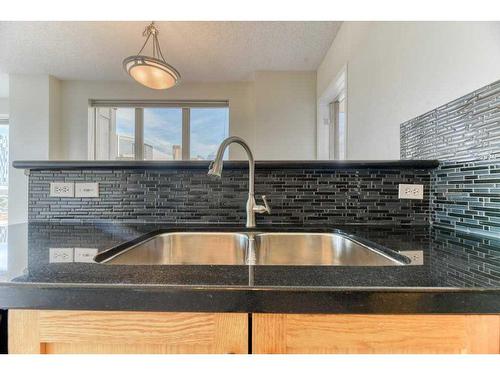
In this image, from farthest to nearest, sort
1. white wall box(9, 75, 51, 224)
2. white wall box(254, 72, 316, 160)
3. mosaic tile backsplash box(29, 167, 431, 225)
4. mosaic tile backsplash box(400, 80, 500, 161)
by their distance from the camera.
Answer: white wall box(9, 75, 51, 224)
white wall box(254, 72, 316, 160)
mosaic tile backsplash box(29, 167, 431, 225)
mosaic tile backsplash box(400, 80, 500, 161)

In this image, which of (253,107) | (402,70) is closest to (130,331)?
(402,70)

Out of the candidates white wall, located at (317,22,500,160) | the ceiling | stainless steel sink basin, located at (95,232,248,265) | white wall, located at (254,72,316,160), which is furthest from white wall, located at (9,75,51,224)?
white wall, located at (317,22,500,160)

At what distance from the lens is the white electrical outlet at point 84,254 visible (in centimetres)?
53

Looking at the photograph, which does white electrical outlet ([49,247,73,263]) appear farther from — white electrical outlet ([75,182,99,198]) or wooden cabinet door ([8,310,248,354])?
white electrical outlet ([75,182,99,198])

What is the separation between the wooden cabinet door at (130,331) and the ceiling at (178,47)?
7.97ft

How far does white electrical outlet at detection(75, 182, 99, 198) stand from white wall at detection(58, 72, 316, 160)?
6.74 feet

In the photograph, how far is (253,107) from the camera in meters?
3.14

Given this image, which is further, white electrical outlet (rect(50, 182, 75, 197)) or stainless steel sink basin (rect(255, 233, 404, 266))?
white electrical outlet (rect(50, 182, 75, 197))

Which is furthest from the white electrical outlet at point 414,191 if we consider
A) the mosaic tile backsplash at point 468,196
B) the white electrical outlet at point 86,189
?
the white electrical outlet at point 86,189

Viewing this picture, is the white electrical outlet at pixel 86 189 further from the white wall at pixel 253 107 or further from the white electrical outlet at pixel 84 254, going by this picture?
the white wall at pixel 253 107

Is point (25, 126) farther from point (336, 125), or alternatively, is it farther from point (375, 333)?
point (375, 333)

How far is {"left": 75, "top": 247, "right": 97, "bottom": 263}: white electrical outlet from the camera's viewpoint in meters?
0.53
